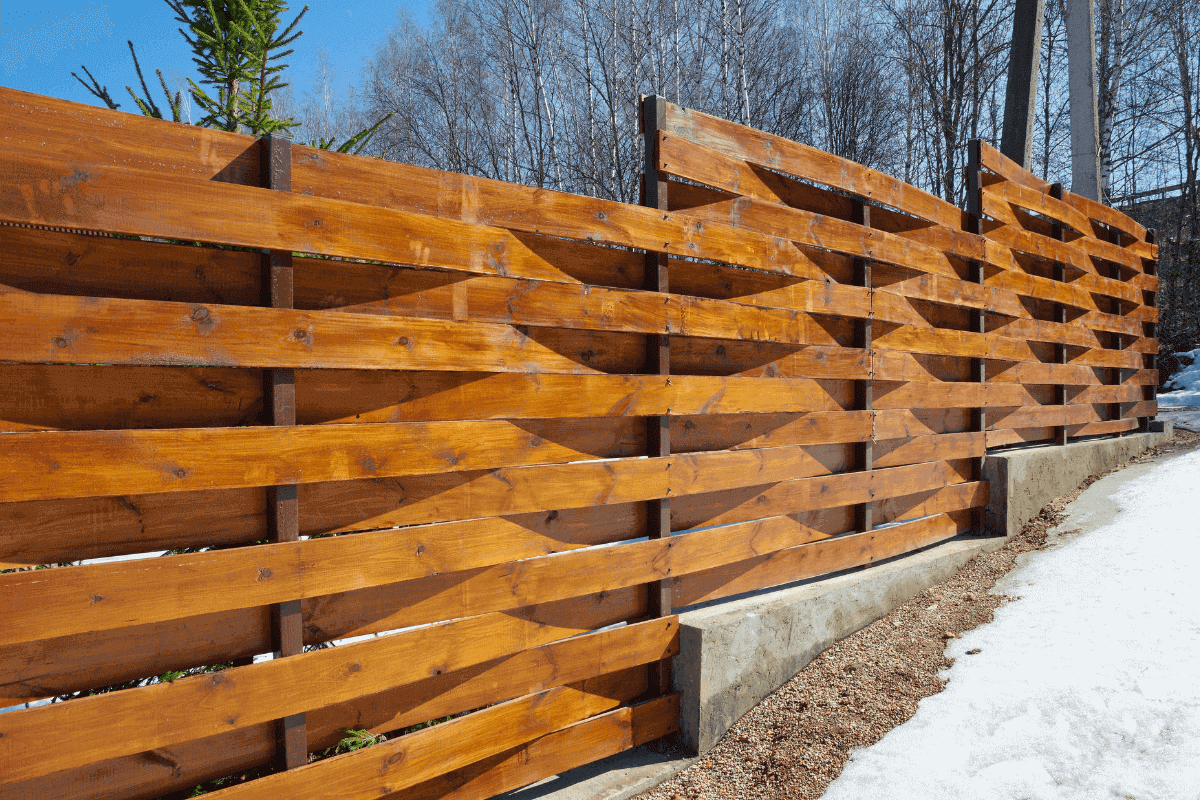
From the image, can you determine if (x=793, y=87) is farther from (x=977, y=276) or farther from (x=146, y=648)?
(x=146, y=648)

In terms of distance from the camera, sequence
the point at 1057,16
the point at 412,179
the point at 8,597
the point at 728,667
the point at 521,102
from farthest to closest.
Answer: the point at 521,102 → the point at 1057,16 → the point at 728,667 → the point at 412,179 → the point at 8,597

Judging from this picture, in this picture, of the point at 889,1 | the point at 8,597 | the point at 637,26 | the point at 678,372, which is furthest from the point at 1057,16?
the point at 8,597

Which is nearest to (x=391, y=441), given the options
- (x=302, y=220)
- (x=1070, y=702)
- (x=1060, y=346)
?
(x=302, y=220)

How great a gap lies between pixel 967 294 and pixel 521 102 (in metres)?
17.3

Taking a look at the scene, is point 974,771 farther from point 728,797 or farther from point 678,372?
point 678,372

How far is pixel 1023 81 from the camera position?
683cm

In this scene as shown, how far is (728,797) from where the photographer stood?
263 centimetres

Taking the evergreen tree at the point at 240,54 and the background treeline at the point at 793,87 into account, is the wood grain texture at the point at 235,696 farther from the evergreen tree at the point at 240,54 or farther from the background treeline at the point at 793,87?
the background treeline at the point at 793,87

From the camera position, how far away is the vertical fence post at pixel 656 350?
2840 mm

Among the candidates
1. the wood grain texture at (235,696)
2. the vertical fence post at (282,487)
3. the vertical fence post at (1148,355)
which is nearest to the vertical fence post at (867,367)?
the wood grain texture at (235,696)

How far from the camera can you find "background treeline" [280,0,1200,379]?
14656mm

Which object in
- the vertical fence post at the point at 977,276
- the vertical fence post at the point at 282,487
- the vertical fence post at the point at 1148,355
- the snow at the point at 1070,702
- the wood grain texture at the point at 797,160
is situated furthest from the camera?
the vertical fence post at the point at 1148,355

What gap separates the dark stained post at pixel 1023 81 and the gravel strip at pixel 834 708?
16.8 ft

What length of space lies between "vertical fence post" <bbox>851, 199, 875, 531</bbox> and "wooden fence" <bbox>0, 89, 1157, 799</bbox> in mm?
17
